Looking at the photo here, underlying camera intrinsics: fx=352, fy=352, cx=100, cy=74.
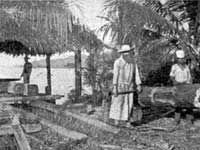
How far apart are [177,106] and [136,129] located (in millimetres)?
1345

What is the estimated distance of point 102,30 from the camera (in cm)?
1084

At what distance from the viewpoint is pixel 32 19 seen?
900 centimetres

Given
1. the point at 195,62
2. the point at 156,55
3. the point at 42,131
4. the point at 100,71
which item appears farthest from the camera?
the point at 100,71

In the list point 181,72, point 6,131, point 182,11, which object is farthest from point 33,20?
point 182,11

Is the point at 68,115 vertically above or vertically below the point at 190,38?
below

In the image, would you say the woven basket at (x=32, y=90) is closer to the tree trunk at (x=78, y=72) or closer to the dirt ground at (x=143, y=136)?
the tree trunk at (x=78, y=72)

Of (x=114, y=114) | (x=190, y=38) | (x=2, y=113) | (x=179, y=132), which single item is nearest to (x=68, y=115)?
(x=114, y=114)

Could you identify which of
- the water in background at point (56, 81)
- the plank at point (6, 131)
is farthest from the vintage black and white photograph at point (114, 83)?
the water in background at point (56, 81)

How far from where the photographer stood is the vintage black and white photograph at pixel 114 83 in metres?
6.00

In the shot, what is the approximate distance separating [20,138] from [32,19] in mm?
4877

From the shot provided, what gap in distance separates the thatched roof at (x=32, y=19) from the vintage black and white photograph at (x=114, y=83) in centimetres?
3

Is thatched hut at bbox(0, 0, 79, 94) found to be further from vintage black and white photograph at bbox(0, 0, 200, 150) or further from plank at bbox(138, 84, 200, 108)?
plank at bbox(138, 84, 200, 108)

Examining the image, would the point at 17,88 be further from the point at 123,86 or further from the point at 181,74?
the point at 181,74

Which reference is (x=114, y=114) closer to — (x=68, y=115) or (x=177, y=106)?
Result: (x=68, y=115)
